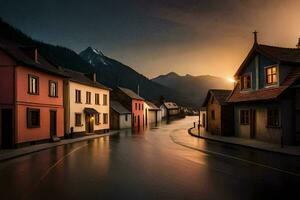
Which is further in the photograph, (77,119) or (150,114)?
(150,114)

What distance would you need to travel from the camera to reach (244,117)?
29844 millimetres

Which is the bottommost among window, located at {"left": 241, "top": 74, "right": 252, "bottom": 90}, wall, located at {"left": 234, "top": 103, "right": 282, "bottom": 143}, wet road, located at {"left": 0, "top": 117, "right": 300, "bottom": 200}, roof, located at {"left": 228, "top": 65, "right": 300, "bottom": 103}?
wet road, located at {"left": 0, "top": 117, "right": 300, "bottom": 200}

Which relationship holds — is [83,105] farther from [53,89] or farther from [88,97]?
[53,89]

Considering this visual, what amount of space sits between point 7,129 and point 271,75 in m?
22.4

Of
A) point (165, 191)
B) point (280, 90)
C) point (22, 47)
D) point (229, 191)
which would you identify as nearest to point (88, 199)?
point (165, 191)

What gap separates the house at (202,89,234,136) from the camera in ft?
114

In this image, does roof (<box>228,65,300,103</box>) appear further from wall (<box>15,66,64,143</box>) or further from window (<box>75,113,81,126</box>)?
window (<box>75,113,81,126</box>)

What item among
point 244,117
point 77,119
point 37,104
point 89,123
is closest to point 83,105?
point 77,119

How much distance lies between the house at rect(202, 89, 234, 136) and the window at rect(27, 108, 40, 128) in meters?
19.4

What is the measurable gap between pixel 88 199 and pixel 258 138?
21825mm

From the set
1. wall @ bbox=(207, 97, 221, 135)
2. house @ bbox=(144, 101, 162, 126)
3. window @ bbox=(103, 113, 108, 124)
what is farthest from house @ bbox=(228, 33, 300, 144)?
house @ bbox=(144, 101, 162, 126)

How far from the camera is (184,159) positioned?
1617 centimetres

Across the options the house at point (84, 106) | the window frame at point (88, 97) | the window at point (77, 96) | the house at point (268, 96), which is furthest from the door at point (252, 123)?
the window frame at point (88, 97)

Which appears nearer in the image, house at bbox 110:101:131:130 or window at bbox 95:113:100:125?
window at bbox 95:113:100:125
